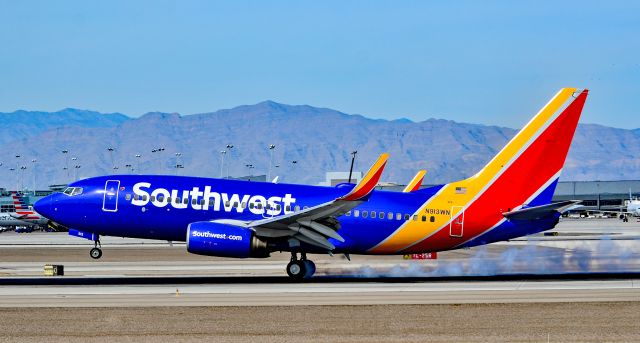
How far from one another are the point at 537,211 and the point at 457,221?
3745 mm

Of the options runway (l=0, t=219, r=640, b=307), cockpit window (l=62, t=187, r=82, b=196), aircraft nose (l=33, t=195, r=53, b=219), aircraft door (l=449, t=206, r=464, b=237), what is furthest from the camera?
aircraft nose (l=33, t=195, r=53, b=219)

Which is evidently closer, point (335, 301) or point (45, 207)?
point (335, 301)

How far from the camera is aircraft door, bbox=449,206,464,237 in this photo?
44469mm

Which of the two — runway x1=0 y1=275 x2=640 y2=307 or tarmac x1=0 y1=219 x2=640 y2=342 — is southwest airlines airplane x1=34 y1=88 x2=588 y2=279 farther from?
runway x1=0 y1=275 x2=640 y2=307

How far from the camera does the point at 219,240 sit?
4094 cm

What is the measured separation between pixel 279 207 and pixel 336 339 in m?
18.1

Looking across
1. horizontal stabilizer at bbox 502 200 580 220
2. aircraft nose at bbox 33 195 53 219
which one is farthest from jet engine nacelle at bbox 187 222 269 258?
horizontal stabilizer at bbox 502 200 580 220

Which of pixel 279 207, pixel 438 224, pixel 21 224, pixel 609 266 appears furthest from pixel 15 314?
pixel 21 224

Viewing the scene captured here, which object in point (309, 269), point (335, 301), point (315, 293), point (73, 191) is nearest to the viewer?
point (335, 301)

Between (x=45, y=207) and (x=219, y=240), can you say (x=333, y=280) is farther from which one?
(x=45, y=207)

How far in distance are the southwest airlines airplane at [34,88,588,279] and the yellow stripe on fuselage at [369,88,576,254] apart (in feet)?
0.15

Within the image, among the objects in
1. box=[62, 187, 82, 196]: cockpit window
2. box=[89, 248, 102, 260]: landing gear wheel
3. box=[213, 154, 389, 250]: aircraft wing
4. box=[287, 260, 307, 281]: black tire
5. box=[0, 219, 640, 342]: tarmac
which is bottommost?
box=[0, 219, 640, 342]: tarmac

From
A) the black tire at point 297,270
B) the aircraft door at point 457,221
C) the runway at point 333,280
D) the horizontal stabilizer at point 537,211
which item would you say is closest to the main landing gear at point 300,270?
the black tire at point 297,270

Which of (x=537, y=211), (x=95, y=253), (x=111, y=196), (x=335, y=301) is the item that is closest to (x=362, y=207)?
(x=537, y=211)
